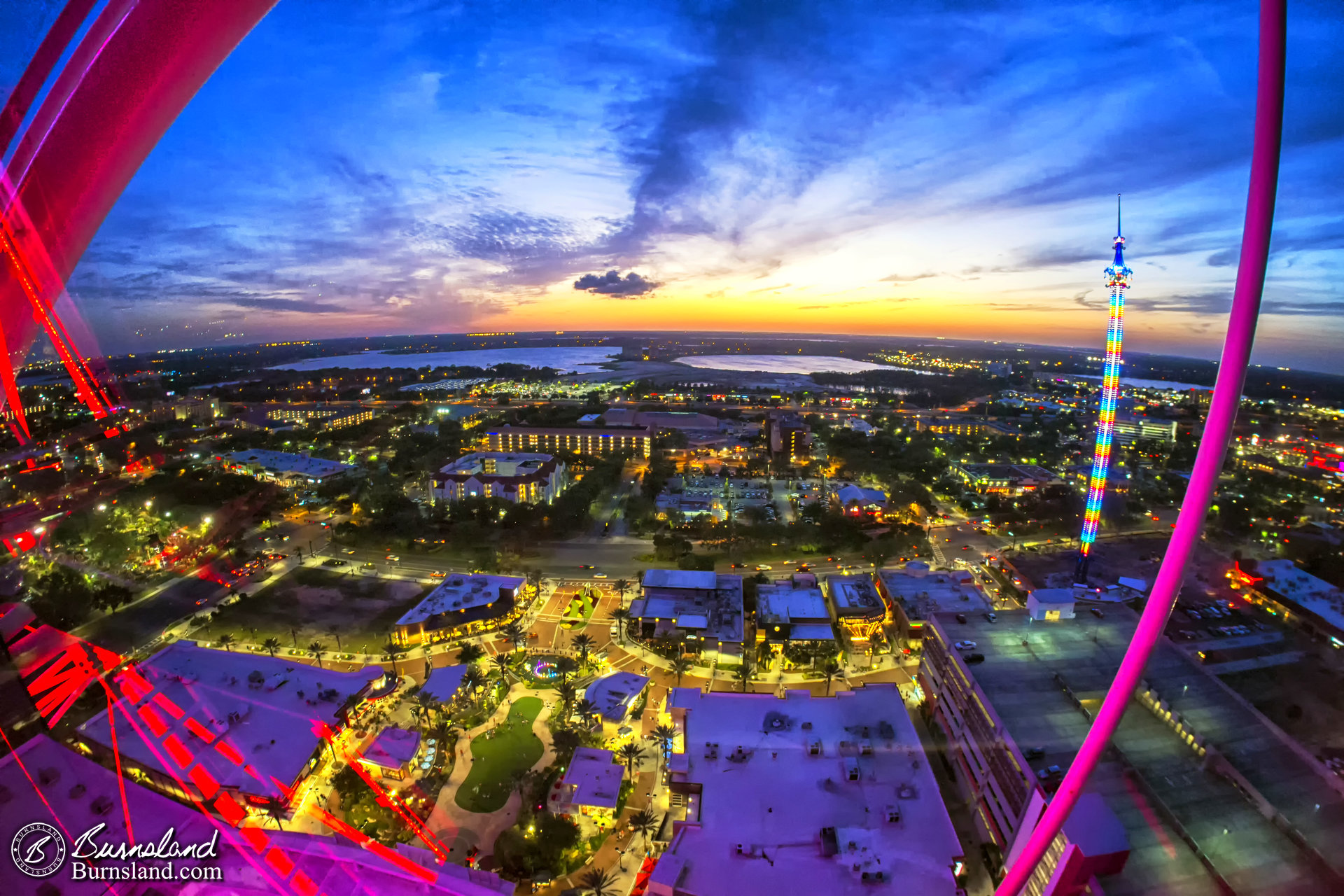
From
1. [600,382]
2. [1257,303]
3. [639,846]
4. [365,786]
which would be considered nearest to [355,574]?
[365,786]

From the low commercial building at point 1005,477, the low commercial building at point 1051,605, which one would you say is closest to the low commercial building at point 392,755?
the low commercial building at point 1051,605

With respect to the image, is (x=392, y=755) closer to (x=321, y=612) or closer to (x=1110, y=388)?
(x=321, y=612)

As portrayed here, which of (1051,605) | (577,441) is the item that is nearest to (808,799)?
(1051,605)

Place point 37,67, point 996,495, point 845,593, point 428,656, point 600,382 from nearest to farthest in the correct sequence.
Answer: point 37,67, point 428,656, point 845,593, point 996,495, point 600,382

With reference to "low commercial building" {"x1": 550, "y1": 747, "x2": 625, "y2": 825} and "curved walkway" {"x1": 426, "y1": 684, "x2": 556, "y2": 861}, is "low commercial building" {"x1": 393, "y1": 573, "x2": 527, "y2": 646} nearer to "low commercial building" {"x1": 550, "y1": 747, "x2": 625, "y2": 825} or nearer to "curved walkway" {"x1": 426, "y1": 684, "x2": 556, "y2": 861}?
"curved walkway" {"x1": 426, "y1": 684, "x2": 556, "y2": 861}

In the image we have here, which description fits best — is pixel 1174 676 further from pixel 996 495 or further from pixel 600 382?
pixel 600 382

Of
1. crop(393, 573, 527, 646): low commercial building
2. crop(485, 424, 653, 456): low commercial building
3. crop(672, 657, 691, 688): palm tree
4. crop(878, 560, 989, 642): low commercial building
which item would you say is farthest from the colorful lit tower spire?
crop(485, 424, 653, 456): low commercial building

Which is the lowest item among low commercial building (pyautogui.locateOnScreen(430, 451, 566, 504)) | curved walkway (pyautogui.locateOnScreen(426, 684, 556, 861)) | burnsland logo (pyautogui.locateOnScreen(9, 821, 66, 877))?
curved walkway (pyautogui.locateOnScreen(426, 684, 556, 861))
